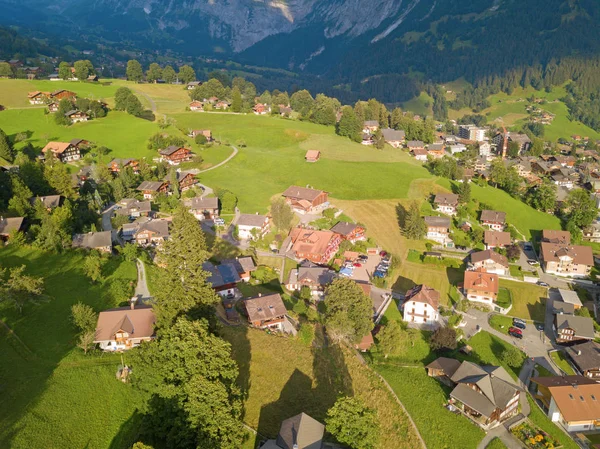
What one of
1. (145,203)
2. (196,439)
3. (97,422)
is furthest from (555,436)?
(145,203)

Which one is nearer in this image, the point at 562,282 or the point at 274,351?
the point at 274,351

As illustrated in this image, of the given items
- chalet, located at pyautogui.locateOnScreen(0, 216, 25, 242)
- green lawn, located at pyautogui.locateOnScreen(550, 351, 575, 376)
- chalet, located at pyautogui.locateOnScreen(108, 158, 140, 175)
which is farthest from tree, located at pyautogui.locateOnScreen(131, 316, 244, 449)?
chalet, located at pyautogui.locateOnScreen(108, 158, 140, 175)

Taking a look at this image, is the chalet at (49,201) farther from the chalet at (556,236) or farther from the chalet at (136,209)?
the chalet at (556,236)

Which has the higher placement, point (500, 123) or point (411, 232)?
point (411, 232)

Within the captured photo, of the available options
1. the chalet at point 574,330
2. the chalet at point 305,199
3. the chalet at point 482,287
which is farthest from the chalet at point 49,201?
the chalet at point 574,330

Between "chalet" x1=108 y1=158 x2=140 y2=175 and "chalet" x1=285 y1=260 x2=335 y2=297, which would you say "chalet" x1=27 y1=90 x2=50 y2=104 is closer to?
"chalet" x1=108 y1=158 x2=140 y2=175

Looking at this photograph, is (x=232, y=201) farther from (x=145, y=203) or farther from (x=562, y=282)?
(x=562, y=282)
